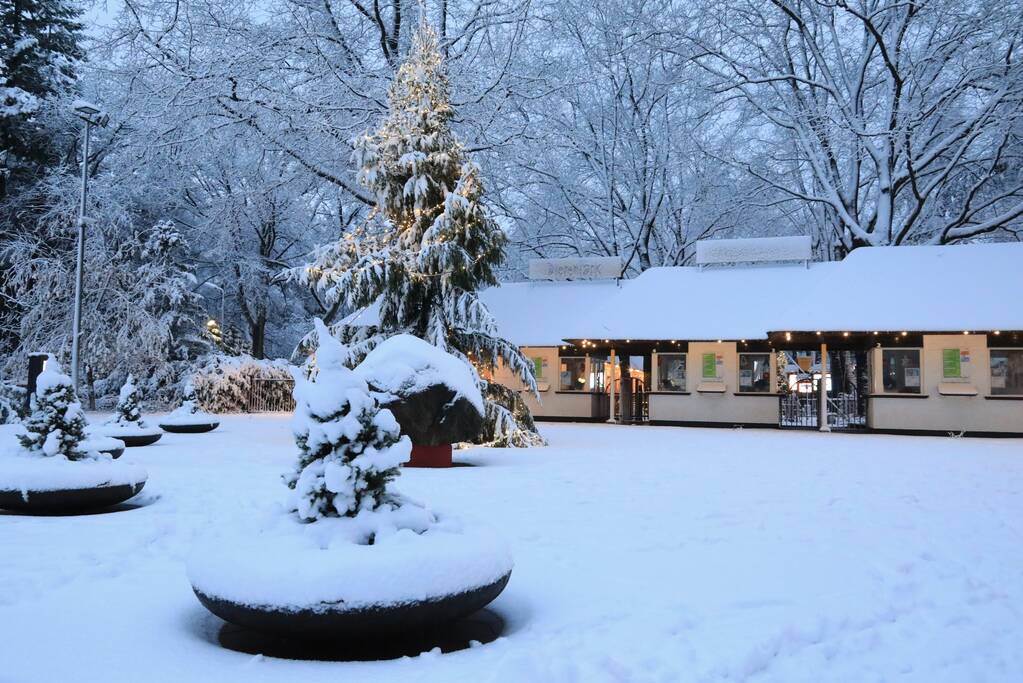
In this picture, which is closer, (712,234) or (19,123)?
(19,123)

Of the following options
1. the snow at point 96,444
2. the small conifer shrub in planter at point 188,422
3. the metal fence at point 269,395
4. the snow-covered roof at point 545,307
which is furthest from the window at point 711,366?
the snow at point 96,444

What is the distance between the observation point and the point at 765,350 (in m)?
23.6

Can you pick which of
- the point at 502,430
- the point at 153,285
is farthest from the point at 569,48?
the point at 502,430

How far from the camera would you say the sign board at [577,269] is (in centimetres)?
2812

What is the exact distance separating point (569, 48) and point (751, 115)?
721cm

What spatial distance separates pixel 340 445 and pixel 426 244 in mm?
11111

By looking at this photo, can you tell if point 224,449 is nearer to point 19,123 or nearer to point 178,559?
point 178,559

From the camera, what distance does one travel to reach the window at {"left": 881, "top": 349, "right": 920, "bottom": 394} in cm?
2123

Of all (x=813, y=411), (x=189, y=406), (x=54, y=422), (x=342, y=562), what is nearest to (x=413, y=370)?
(x=54, y=422)

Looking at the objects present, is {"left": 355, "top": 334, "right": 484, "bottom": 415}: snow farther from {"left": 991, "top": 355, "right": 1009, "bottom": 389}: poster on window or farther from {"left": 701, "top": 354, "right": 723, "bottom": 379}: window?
{"left": 991, "top": 355, "right": 1009, "bottom": 389}: poster on window

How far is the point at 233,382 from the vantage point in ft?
93.8

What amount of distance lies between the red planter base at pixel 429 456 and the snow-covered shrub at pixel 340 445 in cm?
785

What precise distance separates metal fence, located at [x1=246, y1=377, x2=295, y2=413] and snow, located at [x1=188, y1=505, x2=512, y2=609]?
25970mm

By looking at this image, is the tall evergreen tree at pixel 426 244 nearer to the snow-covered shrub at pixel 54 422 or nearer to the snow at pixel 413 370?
the snow at pixel 413 370
